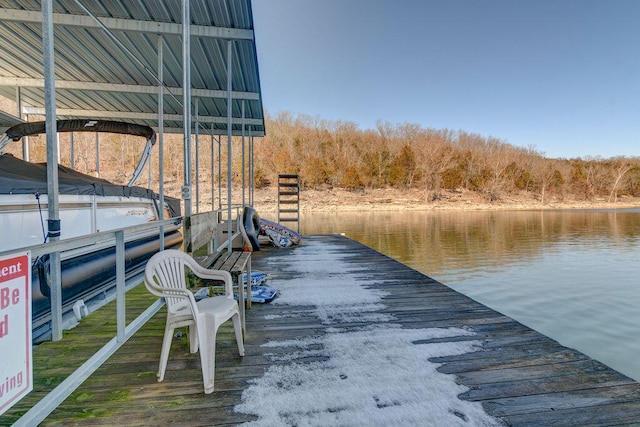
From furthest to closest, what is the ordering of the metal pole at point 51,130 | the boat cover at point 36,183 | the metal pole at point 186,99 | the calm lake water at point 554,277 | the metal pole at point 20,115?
1. the metal pole at point 20,115
2. the calm lake water at point 554,277
3. the metal pole at point 186,99
4. the boat cover at point 36,183
5. the metal pole at point 51,130

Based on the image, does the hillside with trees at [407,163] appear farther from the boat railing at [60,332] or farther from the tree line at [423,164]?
the boat railing at [60,332]

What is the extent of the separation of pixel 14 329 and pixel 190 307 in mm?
775

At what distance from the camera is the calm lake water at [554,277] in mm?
4301

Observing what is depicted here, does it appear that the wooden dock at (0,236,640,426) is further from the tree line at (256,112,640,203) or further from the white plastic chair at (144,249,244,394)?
the tree line at (256,112,640,203)

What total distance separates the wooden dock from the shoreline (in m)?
22.5

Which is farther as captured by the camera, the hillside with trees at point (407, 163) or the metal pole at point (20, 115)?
the hillside with trees at point (407, 163)

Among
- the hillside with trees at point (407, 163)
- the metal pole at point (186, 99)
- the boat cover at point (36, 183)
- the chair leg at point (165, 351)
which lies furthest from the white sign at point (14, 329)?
the hillside with trees at point (407, 163)

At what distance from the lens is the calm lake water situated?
14.1 feet

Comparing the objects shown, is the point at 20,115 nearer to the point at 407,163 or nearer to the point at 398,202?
the point at 398,202

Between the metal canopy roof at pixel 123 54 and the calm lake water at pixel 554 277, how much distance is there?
5.66 meters

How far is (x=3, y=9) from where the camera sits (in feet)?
12.5

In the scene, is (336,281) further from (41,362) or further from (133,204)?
(133,204)

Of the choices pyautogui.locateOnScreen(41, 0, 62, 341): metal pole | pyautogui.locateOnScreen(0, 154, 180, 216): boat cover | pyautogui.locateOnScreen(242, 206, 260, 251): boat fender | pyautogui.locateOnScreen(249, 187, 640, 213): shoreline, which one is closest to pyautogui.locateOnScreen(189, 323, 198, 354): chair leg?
pyautogui.locateOnScreen(41, 0, 62, 341): metal pole

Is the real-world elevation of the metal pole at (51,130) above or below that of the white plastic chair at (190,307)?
above
